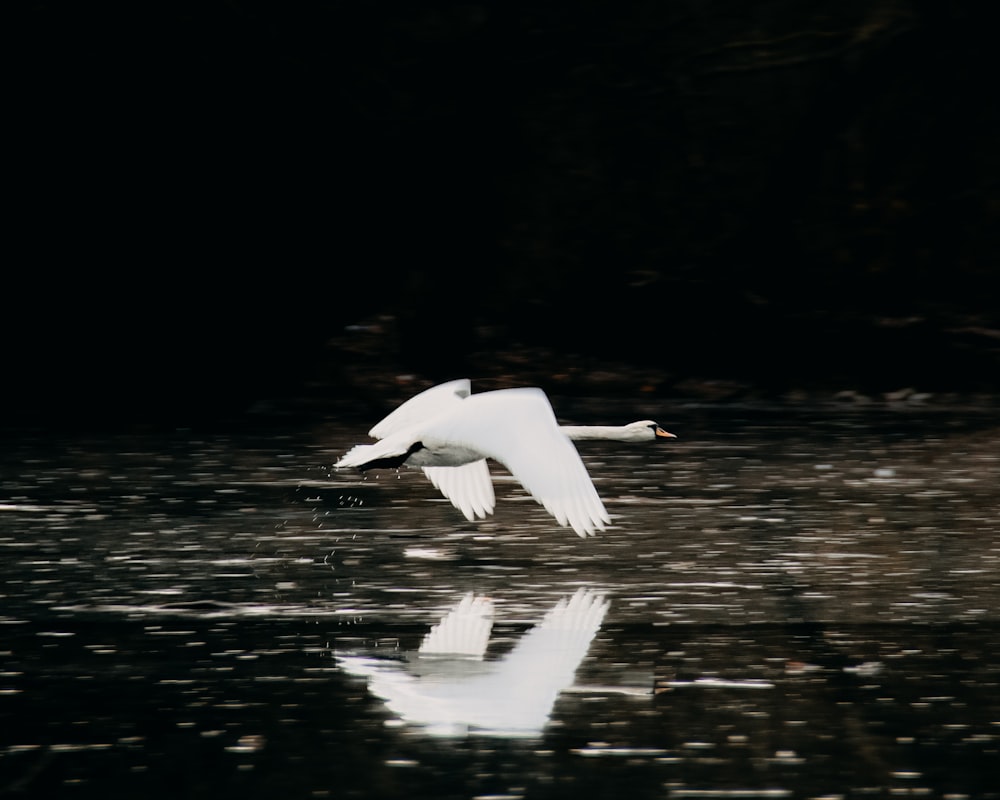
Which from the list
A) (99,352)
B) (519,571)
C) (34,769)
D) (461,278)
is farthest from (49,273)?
(34,769)

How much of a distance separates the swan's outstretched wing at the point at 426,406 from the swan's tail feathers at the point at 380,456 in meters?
0.30

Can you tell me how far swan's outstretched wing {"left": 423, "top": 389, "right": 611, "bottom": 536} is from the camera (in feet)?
28.2

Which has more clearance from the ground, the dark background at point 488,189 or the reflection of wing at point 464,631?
the dark background at point 488,189

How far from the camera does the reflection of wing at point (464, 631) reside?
7.55 meters

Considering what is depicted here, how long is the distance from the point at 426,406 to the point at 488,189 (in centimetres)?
1149

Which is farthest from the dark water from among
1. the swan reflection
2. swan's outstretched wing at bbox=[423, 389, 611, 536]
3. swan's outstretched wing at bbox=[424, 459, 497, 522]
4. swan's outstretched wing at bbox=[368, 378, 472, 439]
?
swan's outstretched wing at bbox=[368, 378, 472, 439]

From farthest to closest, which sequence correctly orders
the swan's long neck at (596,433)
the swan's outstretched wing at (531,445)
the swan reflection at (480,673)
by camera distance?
the swan's long neck at (596,433) → the swan's outstretched wing at (531,445) → the swan reflection at (480,673)

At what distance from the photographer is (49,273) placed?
20.6m

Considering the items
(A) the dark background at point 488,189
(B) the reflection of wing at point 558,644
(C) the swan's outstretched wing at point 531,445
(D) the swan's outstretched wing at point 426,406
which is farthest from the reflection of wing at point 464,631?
(A) the dark background at point 488,189

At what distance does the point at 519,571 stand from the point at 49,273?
12.3 m

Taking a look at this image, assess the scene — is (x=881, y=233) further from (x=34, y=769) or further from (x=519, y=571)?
(x=34, y=769)

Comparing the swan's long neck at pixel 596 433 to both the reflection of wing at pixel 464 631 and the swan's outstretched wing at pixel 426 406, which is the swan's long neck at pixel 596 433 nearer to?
the swan's outstretched wing at pixel 426 406

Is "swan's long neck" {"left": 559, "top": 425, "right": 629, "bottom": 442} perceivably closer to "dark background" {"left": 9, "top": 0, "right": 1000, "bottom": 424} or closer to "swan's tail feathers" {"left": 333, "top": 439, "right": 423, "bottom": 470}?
"swan's tail feathers" {"left": 333, "top": 439, "right": 423, "bottom": 470}

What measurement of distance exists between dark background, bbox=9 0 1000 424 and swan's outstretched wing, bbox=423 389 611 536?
10.4 metres
